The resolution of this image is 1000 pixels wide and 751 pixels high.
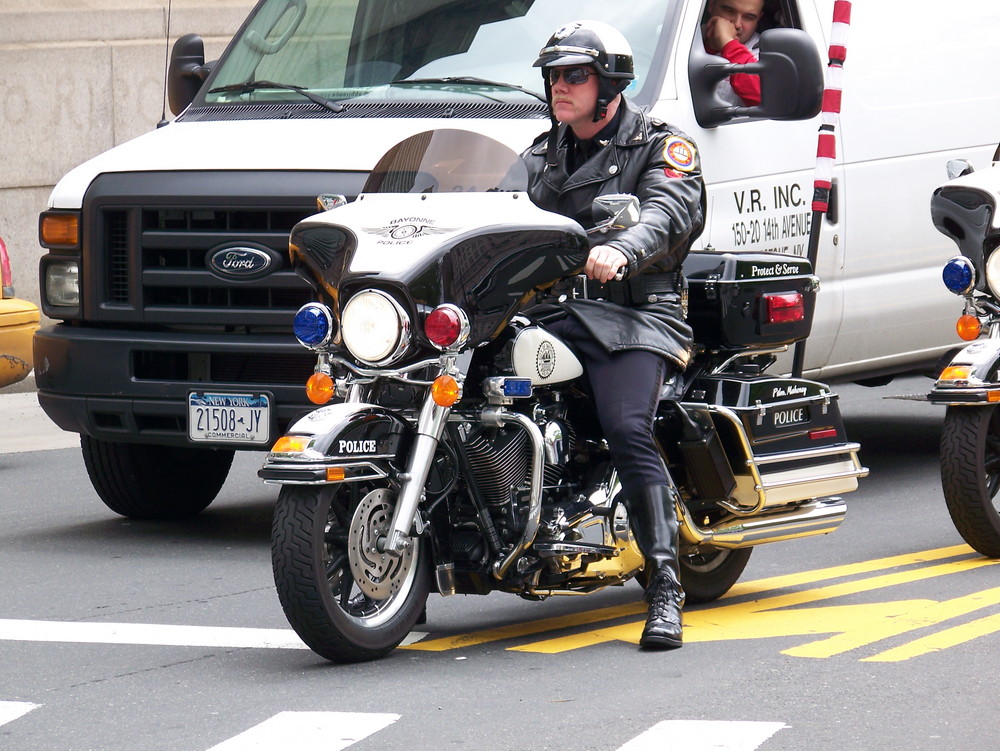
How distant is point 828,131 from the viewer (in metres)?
8.27

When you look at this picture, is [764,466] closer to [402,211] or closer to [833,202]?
[402,211]

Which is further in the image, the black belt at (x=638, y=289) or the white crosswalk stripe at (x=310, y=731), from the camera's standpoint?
the black belt at (x=638, y=289)

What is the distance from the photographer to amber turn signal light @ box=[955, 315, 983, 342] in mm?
7559

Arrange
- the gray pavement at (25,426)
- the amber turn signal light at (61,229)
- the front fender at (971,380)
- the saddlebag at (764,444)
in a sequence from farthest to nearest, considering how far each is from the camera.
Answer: the gray pavement at (25,426) → the amber turn signal light at (61,229) → the front fender at (971,380) → the saddlebag at (764,444)

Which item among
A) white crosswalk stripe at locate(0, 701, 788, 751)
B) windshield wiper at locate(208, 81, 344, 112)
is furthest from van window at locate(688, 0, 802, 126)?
white crosswalk stripe at locate(0, 701, 788, 751)

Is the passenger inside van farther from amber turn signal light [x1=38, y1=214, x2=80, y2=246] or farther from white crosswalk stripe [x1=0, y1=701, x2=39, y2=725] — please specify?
white crosswalk stripe [x1=0, y1=701, x2=39, y2=725]

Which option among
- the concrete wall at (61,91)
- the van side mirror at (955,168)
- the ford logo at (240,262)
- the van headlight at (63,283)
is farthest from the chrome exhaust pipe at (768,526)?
the concrete wall at (61,91)

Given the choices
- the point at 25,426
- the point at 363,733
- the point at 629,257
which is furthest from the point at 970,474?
the point at 25,426

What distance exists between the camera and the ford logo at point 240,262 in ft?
24.6

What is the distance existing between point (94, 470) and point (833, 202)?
11.7 ft

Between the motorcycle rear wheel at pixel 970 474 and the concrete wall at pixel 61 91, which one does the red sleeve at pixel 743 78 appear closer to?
the motorcycle rear wheel at pixel 970 474

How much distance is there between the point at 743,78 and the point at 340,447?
3350mm

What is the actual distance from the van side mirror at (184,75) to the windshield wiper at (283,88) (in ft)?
2.10

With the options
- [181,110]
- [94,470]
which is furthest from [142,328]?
[181,110]
